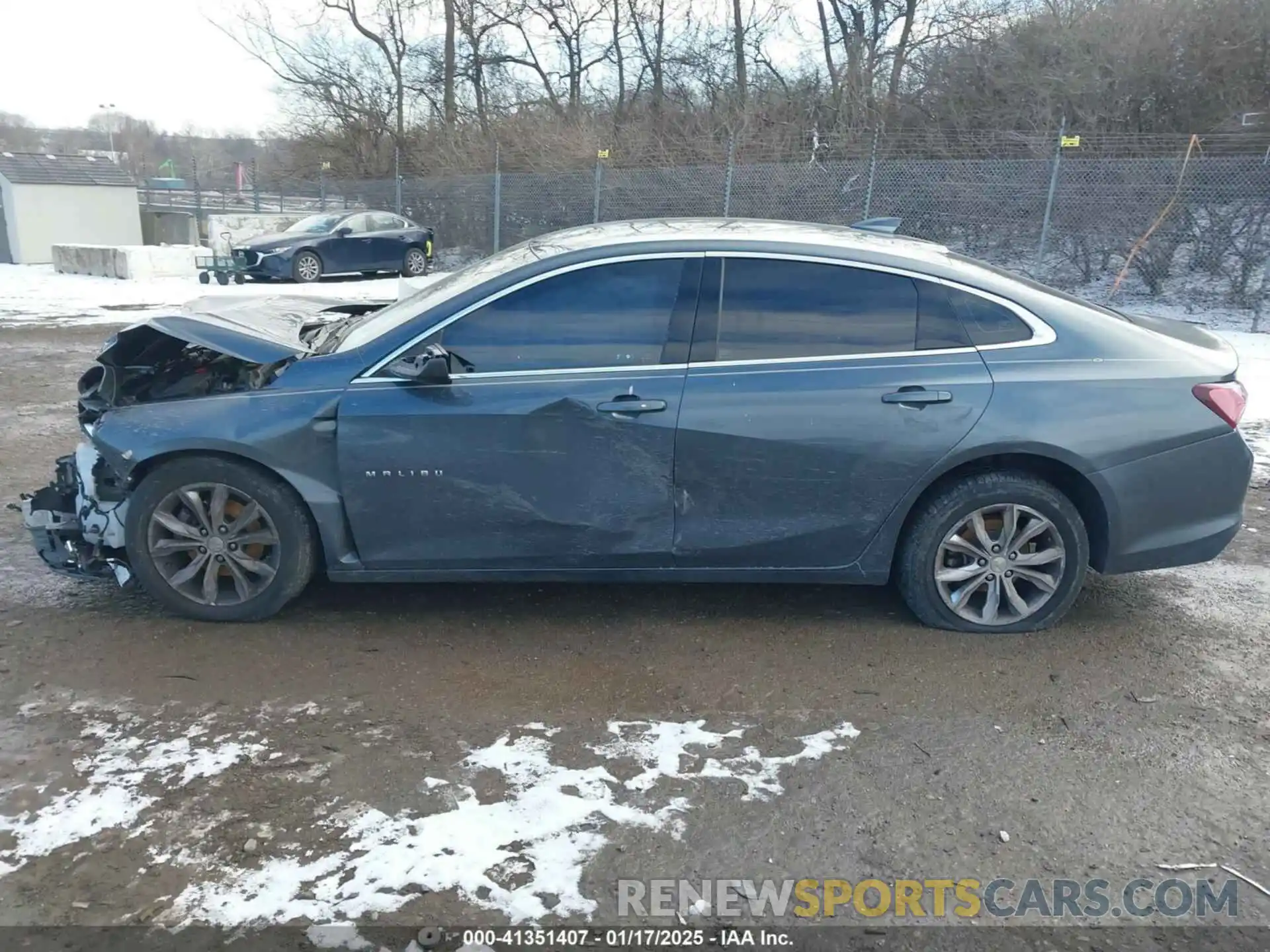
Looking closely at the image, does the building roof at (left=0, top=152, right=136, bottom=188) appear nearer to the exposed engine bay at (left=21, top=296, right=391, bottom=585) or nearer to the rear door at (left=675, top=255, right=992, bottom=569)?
the exposed engine bay at (left=21, top=296, right=391, bottom=585)

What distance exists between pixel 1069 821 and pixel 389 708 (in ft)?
7.47

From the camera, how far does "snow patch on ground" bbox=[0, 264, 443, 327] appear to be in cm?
1359

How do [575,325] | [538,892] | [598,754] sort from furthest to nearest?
[575,325] < [598,754] < [538,892]

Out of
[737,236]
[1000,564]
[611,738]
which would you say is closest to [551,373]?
[737,236]

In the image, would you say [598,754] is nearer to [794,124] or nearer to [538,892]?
[538,892]

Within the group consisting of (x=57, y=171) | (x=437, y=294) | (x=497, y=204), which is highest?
(x=57, y=171)

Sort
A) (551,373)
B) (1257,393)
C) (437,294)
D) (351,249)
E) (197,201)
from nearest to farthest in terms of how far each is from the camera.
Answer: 1. (551,373)
2. (437,294)
3. (1257,393)
4. (351,249)
5. (197,201)

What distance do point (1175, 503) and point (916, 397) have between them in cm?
120

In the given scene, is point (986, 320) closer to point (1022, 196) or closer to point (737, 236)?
point (737, 236)

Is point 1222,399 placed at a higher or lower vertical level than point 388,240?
lower

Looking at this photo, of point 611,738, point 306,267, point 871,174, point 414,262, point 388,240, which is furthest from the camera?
point 414,262

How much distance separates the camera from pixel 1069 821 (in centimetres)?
287

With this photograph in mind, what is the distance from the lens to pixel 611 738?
3.24 metres

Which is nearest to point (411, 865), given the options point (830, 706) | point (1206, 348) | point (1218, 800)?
point (830, 706)
